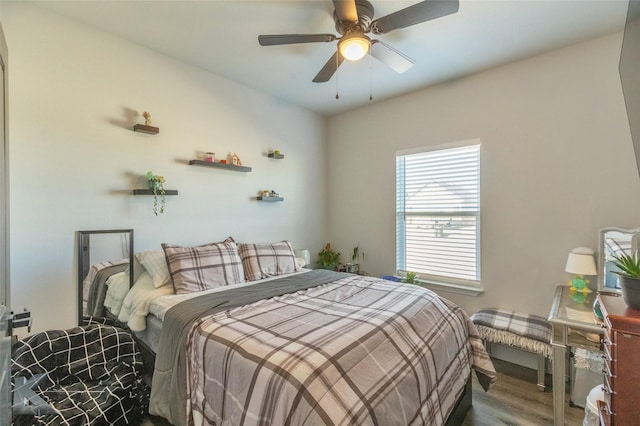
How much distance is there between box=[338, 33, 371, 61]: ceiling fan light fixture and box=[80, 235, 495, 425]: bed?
63.4 inches

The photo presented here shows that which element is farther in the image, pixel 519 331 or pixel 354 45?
pixel 519 331

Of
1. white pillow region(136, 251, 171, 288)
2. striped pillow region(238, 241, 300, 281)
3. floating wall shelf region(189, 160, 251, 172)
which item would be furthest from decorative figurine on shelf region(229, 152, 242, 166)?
white pillow region(136, 251, 171, 288)

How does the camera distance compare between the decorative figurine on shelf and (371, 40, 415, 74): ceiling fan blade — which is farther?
the decorative figurine on shelf

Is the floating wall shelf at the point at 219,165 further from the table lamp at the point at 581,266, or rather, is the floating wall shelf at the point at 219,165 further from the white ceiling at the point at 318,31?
the table lamp at the point at 581,266

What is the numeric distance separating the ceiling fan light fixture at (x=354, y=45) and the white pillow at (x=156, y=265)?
6.49ft

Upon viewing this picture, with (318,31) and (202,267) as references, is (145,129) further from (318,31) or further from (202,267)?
(318,31)

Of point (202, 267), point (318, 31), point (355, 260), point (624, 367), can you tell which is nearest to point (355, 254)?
point (355, 260)

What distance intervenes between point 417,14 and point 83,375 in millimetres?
2971

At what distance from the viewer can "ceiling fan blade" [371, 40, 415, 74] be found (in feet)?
6.70

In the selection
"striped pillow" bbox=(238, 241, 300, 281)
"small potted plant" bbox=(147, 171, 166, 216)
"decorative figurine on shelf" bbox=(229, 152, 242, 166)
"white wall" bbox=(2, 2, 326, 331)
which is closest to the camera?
"white wall" bbox=(2, 2, 326, 331)

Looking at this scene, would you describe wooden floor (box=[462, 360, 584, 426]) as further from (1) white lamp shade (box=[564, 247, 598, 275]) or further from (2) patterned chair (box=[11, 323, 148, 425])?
(2) patterned chair (box=[11, 323, 148, 425])

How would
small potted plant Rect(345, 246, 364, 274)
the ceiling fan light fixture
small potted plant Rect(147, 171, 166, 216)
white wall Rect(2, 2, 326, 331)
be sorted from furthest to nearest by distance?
small potted plant Rect(345, 246, 364, 274), small potted plant Rect(147, 171, 166, 216), white wall Rect(2, 2, 326, 331), the ceiling fan light fixture

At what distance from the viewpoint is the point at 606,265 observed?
221cm

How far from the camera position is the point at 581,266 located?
221 cm
